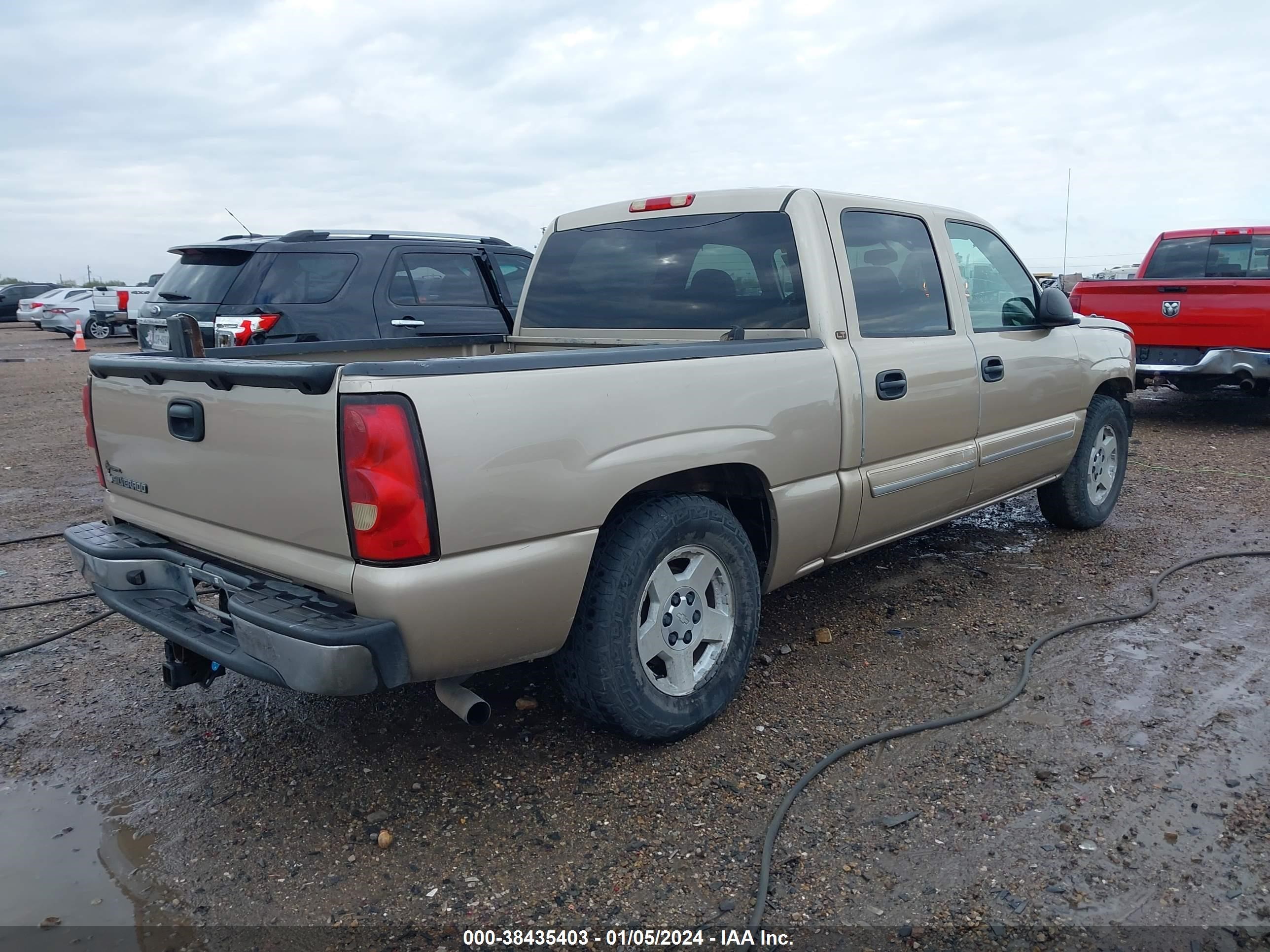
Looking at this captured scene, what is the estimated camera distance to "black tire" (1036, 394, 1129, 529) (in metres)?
5.41

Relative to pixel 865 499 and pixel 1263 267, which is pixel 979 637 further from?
pixel 1263 267

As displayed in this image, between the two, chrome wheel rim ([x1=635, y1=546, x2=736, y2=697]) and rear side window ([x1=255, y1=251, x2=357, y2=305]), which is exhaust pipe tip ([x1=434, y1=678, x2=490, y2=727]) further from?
rear side window ([x1=255, y1=251, x2=357, y2=305])

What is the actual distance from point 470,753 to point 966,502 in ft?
8.49

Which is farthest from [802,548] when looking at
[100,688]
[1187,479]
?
[1187,479]

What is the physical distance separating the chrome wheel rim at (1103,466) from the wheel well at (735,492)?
2828 mm

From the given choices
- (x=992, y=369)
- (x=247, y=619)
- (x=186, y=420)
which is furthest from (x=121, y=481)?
Result: (x=992, y=369)

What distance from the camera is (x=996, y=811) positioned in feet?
9.23

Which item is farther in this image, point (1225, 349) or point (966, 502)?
point (1225, 349)

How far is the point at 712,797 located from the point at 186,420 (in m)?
1.96

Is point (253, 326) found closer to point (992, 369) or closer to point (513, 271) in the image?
point (513, 271)

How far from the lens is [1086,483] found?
5492 millimetres

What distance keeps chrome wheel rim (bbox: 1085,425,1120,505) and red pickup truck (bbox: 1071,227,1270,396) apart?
278 cm

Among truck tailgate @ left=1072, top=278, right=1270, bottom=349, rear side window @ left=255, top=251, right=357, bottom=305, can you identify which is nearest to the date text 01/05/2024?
rear side window @ left=255, top=251, right=357, bottom=305

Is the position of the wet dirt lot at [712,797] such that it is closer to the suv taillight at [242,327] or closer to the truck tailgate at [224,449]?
the truck tailgate at [224,449]
